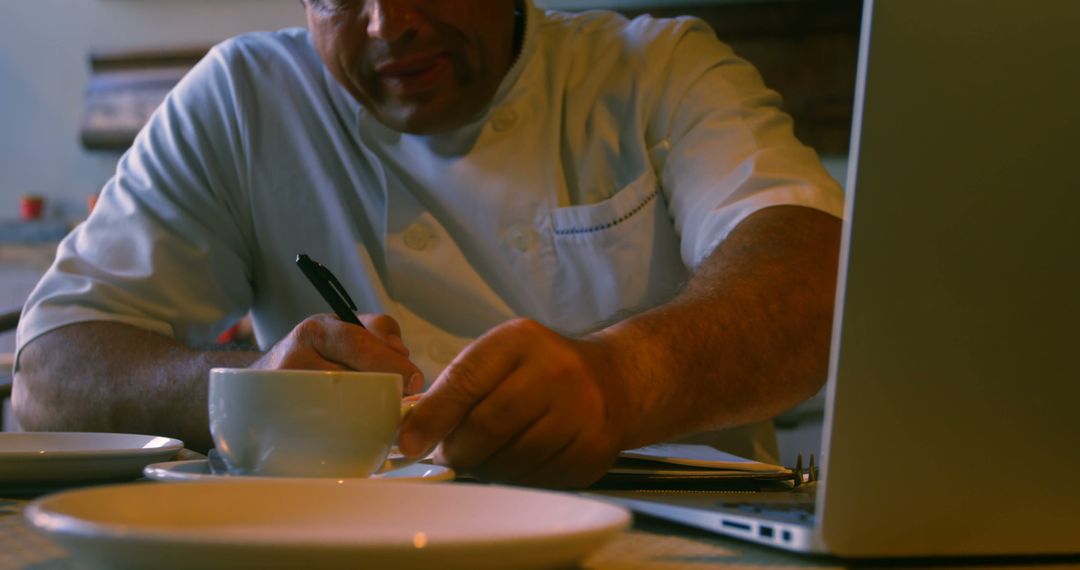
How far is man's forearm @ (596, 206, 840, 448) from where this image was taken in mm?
745

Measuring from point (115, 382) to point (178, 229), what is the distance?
0.30m

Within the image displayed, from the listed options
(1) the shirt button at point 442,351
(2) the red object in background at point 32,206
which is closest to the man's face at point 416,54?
(1) the shirt button at point 442,351

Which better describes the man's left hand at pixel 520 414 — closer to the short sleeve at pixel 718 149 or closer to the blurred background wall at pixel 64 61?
the short sleeve at pixel 718 149

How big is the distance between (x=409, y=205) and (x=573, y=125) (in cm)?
22

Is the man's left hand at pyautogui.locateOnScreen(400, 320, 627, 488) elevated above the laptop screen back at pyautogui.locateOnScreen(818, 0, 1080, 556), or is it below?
below

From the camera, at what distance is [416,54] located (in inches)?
45.9

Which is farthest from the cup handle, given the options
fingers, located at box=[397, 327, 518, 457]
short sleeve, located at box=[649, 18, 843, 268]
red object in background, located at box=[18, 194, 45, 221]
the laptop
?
red object in background, located at box=[18, 194, 45, 221]

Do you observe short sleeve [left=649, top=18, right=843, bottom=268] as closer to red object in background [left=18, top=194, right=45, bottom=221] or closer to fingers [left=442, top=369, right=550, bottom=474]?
fingers [left=442, top=369, right=550, bottom=474]

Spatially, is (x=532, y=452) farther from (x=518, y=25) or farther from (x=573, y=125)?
(x=518, y=25)

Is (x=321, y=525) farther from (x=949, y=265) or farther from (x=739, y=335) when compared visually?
(x=739, y=335)

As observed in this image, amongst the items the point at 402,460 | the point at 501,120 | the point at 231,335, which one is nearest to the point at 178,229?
the point at 501,120

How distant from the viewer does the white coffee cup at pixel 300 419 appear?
531mm

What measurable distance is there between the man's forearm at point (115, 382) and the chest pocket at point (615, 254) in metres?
0.41

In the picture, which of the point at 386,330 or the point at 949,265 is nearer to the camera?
the point at 949,265
